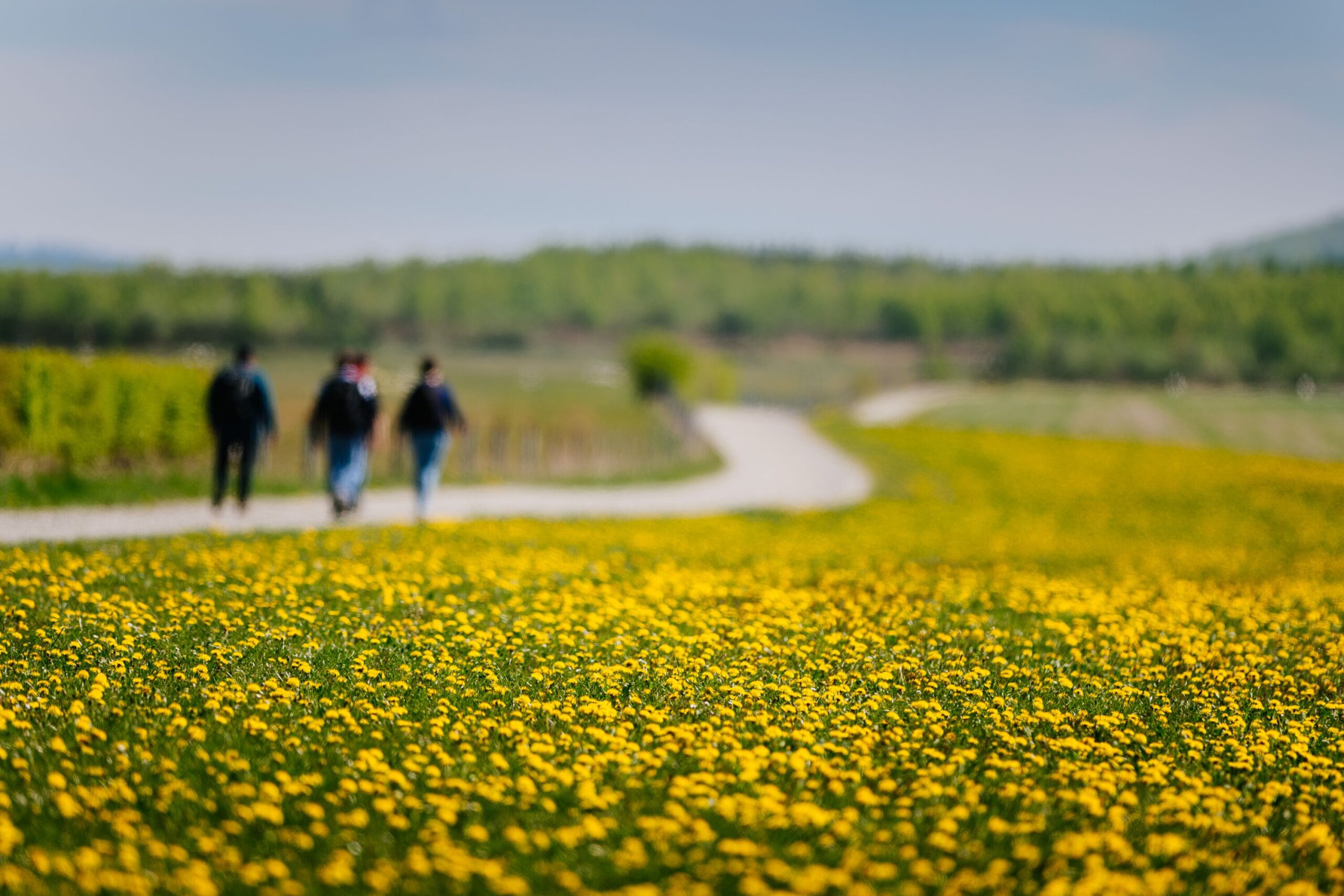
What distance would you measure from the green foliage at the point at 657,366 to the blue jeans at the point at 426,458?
210 ft

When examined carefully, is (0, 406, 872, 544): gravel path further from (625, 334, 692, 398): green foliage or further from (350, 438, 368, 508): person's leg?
(625, 334, 692, 398): green foliage

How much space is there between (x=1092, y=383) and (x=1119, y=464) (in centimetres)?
10252

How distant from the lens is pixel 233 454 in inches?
715

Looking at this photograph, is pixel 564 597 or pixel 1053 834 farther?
pixel 564 597

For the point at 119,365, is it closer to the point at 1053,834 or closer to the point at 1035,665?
the point at 1035,665

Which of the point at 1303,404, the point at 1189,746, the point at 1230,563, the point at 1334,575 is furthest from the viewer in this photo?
the point at 1303,404

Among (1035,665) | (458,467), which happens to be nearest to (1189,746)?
(1035,665)

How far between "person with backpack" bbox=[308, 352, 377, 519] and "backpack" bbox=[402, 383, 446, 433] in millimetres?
712

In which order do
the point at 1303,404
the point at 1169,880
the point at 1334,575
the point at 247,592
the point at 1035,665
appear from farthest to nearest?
the point at 1303,404 < the point at 1334,575 < the point at 247,592 < the point at 1035,665 < the point at 1169,880

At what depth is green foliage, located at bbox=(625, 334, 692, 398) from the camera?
8388 cm

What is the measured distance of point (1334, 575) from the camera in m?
20.0

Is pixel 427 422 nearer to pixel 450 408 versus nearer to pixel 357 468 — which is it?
pixel 450 408

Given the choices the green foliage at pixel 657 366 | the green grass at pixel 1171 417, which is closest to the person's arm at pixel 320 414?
the green grass at pixel 1171 417

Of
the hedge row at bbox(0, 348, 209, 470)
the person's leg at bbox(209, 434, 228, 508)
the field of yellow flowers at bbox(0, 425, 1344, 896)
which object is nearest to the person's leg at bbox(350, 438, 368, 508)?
the person's leg at bbox(209, 434, 228, 508)
